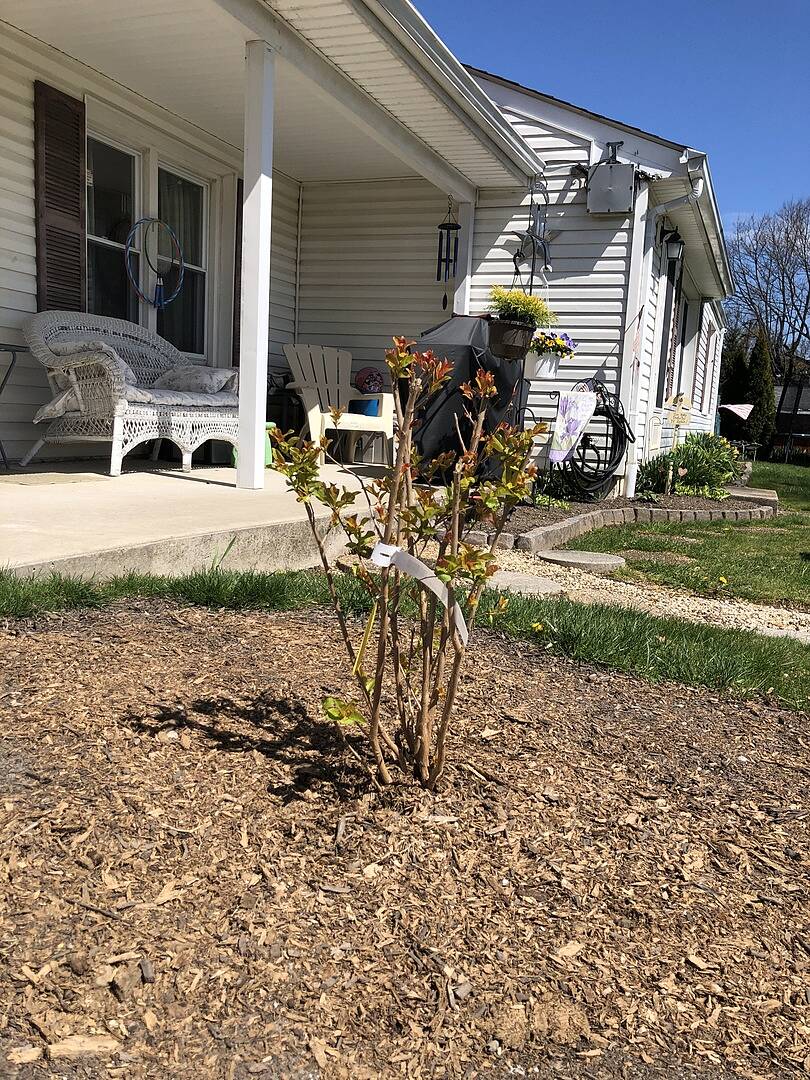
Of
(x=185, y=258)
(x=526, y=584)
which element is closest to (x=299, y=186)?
(x=185, y=258)

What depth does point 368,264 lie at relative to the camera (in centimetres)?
876

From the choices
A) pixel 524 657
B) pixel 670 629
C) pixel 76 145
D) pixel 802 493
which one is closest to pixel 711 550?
pixel 670 629

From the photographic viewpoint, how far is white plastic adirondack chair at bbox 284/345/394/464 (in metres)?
7.29

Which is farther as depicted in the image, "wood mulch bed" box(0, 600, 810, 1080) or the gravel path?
the gravel path

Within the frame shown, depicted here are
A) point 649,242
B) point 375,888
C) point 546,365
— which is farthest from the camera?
point 649,242

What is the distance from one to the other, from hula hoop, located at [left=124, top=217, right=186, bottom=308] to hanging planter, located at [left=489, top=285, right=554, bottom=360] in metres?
2.50

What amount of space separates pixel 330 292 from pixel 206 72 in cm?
313

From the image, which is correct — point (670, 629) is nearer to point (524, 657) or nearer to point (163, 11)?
point (524, 657)

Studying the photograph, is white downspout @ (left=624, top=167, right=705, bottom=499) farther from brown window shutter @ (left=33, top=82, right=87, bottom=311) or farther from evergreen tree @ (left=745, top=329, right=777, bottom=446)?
evergreen tree @ (left=745, top=329, right=777, bottom=446)

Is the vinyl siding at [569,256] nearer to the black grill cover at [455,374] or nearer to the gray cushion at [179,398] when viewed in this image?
the black grill cover at [455,374]

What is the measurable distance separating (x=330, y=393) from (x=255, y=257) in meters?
2.90

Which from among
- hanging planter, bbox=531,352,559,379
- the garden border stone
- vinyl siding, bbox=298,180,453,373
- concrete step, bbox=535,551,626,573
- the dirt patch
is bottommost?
the dirt patch

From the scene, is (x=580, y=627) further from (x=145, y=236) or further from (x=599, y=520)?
(x=145, y=236)

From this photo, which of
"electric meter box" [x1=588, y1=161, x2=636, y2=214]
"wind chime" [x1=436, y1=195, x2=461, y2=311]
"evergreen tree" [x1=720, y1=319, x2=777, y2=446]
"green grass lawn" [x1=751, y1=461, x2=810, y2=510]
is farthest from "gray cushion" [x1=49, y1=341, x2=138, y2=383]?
"evergreen tree" [x1=720, y1=319, x2=777, y2=446]
